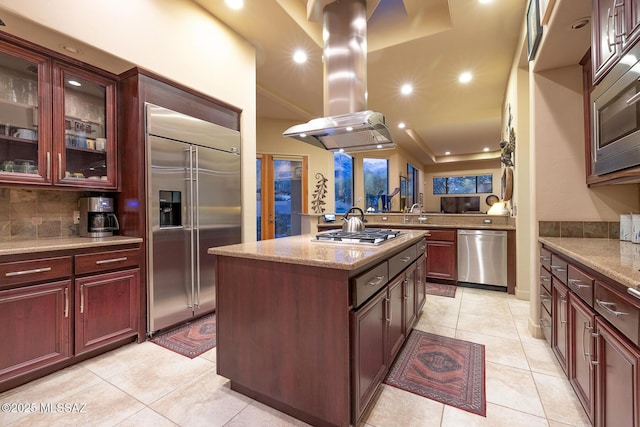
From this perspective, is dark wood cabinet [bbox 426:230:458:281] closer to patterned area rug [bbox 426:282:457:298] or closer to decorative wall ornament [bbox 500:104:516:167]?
patterned area rug [bbox 426:282:457:298]

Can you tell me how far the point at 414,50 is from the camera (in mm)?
3309

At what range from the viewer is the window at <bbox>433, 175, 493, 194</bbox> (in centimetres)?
980

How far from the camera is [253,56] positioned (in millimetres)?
3398

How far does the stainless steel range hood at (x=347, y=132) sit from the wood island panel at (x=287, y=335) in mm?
1189

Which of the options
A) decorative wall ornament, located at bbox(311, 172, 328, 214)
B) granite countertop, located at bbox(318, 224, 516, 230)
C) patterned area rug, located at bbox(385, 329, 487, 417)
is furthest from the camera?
decorative wall ornament, located at bbox(311, 172, 328, 214)

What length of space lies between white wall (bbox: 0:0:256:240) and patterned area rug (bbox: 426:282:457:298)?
250cm

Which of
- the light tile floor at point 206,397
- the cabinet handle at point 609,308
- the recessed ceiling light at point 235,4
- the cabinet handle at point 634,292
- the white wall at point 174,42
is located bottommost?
the light tile floor at point 206,397

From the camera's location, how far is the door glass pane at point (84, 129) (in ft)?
7.48

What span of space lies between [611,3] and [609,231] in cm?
167

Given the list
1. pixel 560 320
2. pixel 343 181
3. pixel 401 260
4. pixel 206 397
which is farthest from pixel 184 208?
pixel 343 181

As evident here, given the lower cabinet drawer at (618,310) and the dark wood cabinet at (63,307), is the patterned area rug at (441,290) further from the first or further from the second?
the dark wood cabinet at (63,307)

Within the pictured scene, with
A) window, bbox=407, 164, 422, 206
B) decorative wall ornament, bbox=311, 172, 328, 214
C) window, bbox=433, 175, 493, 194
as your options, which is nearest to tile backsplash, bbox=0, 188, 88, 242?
decorative wall ornament, bbox=311, 172, 328, 214

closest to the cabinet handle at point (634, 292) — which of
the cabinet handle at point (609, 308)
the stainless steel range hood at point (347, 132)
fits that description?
the cabinet handle at point (609, 308)

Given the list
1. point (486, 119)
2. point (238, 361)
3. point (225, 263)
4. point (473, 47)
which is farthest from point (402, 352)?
point (486, 119)
